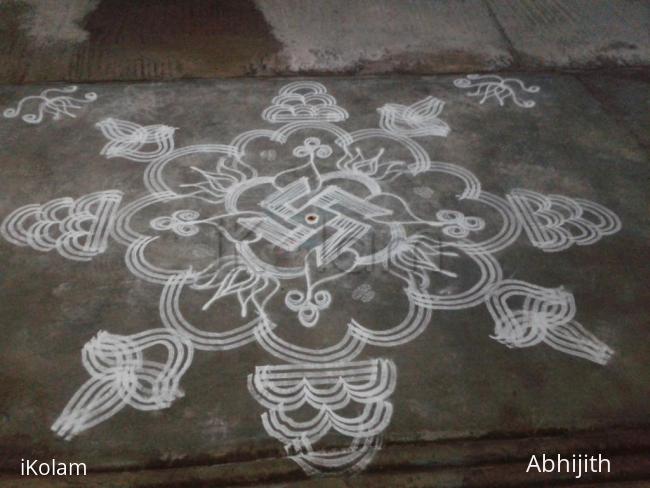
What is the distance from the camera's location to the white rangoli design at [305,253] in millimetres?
1417

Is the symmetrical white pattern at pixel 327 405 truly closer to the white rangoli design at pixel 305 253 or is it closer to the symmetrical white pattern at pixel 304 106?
the white rangoli design at pixel 305 253

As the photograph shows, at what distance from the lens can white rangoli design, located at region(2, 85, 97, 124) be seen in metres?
2.29

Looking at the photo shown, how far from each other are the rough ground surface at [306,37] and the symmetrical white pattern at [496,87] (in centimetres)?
10

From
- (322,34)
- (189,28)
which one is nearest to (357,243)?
(322,34)

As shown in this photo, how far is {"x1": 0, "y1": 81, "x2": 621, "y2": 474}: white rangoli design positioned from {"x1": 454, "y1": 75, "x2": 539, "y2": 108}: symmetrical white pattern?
12.9 inches

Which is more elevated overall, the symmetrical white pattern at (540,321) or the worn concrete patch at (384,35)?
the worn concrete patch at (384,35)

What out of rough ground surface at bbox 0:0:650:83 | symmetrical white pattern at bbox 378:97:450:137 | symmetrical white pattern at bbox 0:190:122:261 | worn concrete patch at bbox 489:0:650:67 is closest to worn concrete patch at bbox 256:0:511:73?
rough ground surface at bbox 0:0:650:83

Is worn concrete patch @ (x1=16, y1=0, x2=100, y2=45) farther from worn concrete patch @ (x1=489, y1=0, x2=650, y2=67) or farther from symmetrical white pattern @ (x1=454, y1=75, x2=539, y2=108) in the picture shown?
worn concrete patch @ (x1=489, y1=0, x2=650, y2=67)

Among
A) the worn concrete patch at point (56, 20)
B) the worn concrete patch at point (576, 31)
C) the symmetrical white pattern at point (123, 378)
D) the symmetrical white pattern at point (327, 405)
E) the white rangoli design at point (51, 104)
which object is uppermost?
the worn concrete patch at point (576, 31)

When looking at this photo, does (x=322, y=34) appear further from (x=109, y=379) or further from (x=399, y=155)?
(x=109, y=379)

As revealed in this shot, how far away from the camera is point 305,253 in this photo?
1.77m

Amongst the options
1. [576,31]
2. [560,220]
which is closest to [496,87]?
[576,31]

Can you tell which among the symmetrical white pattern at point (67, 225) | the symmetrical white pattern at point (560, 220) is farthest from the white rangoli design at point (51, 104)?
the symmetrical white pattern at point (560, 220)

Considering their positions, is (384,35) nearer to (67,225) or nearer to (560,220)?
(560,220)
